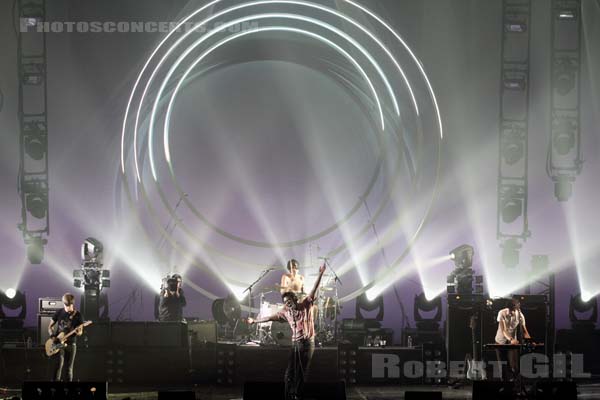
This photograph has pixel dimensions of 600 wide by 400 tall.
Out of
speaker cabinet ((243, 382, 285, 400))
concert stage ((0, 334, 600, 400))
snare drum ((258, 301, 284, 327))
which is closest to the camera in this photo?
speaker cabinet ((243, 382, 285, 400))

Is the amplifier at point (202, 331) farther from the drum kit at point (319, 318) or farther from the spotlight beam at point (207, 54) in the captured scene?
the spotlight beam at point (207, 54)

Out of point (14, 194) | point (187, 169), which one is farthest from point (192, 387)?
point (14, 194)

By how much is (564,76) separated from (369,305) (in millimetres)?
5469

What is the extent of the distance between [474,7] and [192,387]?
8.45m

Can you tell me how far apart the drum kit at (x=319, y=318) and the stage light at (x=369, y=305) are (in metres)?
0.79

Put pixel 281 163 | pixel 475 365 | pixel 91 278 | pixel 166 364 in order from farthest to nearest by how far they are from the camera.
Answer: pixel 281 163, pixel 91 278, pixel 475 365, pixel 166 364

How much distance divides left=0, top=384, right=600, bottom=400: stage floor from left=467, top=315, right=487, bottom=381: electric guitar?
0.82 feet

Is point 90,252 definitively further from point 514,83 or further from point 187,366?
point 514,83

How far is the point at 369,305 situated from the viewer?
16.1 metres

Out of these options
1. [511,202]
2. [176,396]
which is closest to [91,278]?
[176,396]

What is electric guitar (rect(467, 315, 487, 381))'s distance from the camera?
14.1m

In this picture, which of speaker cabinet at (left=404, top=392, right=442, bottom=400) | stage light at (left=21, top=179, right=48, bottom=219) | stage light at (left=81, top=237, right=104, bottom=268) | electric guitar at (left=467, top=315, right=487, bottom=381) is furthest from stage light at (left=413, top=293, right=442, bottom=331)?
speaker cabinet at (left=404, top=392, right=442, bottom=400)

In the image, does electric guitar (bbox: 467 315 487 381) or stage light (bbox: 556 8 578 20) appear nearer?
electric guitar (bbox: 467 315 487 381)

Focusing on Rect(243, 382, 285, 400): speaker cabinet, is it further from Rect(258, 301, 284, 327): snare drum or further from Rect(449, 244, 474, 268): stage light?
Rect(449, 244, 474, 268): stage light
